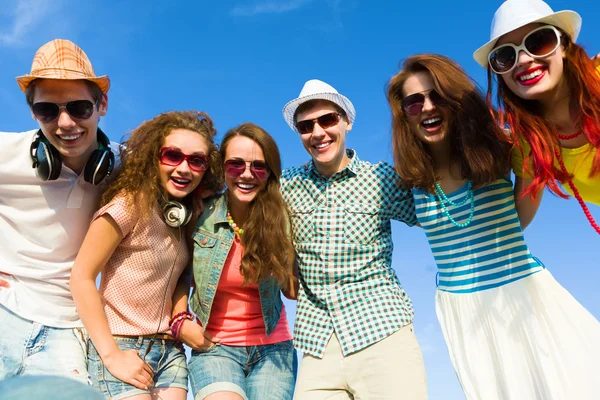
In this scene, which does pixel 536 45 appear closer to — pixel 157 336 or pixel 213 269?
pixel 213 269

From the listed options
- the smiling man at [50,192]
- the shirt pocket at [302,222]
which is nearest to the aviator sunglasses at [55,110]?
the smiling man at [50,192]

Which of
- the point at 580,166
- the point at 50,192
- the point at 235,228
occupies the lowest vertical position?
the point at 580,166

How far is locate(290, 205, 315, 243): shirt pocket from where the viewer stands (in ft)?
17.0

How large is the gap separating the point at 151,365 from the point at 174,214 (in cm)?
146

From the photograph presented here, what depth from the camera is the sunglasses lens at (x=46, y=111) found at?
472 centimetres

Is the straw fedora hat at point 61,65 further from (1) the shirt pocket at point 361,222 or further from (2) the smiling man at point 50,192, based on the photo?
(1) the shirt pocket at point 361,222

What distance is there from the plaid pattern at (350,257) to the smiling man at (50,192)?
2.06 metres

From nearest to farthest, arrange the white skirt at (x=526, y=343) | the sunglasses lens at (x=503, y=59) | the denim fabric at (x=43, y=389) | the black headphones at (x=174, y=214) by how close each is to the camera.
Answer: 1. the denim fabric at (x=43, y=389)
2. the white skirt at (x=526, y=343)
3. the sunglasses lens at (x=503, y=59)
4. the black headphones at (x=174, y=214)

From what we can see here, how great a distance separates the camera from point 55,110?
4727 mm

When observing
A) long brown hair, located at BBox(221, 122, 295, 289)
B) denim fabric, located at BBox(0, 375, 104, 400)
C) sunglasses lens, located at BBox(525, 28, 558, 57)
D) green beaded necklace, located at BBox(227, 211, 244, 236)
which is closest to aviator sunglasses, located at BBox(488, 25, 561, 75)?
sunglasses lens, located at BBox(525, 28, 558, 57)

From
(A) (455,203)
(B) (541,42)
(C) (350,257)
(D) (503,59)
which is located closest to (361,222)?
(C) (350,257)

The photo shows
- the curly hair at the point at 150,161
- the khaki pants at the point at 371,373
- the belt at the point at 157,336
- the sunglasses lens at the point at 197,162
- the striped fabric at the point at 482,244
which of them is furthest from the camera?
the sunglasses lens at the point at 197,162

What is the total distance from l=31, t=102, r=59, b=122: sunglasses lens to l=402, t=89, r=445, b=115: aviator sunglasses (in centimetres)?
331

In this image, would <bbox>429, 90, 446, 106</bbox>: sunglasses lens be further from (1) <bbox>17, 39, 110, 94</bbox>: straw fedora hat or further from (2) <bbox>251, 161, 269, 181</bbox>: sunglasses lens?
(1) <bbox>17, 39, 110, 94</bbox>: straw fedora hat
